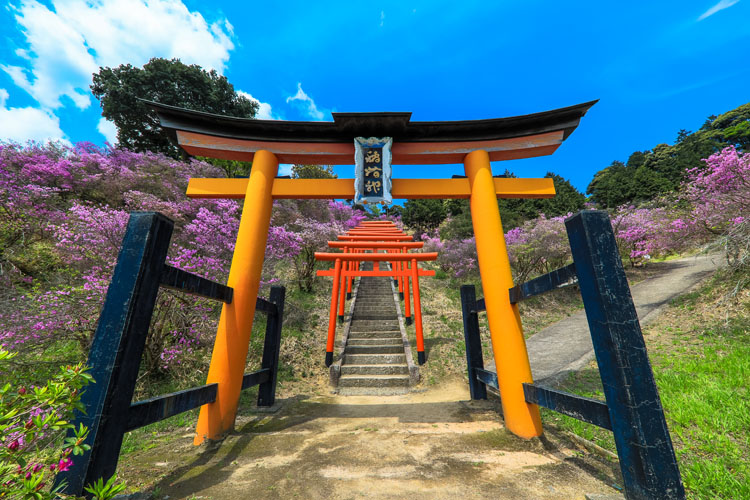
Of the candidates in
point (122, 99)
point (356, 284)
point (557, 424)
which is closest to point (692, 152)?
point (356, 284)

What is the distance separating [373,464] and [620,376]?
74.9 inches

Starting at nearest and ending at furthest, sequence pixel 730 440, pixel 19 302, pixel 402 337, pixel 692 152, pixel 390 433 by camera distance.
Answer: pixel 730 440 → pixel 390 433 → pixel 19 302 → pixel 402 337 → pixel 692 152

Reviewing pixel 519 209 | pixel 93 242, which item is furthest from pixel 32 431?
pixel 519 209

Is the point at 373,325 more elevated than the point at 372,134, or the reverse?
the point at 372,134

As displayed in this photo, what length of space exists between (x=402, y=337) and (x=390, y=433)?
4068 mm

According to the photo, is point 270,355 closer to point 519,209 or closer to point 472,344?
point 472,344

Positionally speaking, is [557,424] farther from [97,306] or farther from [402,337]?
[97,306]

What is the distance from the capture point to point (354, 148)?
13.3 feet

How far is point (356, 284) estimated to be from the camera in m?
11.2

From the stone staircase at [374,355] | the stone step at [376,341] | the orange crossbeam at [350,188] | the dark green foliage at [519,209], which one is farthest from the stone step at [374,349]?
the dark green foliage at [519,209]

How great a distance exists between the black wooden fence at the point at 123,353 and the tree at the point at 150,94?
18.6 m

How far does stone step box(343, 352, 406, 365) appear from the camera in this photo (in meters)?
6.10

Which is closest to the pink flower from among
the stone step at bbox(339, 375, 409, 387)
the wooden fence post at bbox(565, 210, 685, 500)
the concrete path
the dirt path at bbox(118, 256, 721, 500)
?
the dirt path at bbox(118, 256, 721, 500)

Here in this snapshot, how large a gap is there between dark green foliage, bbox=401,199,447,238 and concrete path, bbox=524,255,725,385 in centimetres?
1654
